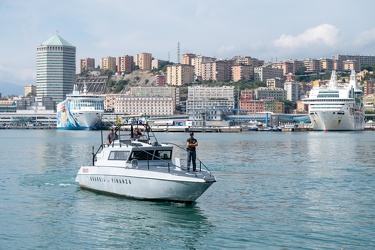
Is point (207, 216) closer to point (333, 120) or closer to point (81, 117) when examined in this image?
point (333, 120)

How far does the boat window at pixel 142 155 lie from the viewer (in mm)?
21641

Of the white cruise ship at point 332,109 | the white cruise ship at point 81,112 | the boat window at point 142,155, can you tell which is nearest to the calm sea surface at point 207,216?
the boat window at point 142,155

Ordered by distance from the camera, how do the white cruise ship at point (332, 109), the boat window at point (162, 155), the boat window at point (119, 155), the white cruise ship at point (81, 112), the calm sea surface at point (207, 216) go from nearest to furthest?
the calm sea surface at point (207, 216), the boat window at point (119, 155), the boat window at point (162, 155), the white cruise ship at point (332, 109), the white cruise ship at point (81, 112)

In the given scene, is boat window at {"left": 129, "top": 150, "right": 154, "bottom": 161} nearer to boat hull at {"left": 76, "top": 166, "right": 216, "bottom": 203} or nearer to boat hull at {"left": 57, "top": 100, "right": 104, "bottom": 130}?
boat hull at {"left": 76, "top": 166, "right": 216, "bottom": 203}

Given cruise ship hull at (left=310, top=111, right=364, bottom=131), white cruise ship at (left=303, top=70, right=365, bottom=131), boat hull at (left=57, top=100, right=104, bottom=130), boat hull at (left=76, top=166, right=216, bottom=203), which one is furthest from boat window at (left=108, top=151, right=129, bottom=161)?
boat hull at (left=57, top=100, right=104, bottom=130)

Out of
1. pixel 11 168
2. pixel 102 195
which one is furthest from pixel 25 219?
pixel 11 168

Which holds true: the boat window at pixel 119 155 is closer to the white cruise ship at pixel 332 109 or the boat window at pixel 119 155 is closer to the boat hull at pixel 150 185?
the boat hull at pixel 150 185

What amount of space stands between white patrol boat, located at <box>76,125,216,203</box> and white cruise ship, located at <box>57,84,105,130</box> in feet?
430

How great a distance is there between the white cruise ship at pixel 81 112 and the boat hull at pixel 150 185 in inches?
5184

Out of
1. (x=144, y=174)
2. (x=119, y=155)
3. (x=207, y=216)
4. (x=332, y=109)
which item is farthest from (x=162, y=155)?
(x=332, y=109)

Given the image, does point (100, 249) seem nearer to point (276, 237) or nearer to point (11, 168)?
point (276, 237)

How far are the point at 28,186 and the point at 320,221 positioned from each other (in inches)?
542

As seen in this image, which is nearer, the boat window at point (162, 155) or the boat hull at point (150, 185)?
the boat hull at point (150, 185)

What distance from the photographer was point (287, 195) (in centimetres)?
2370
